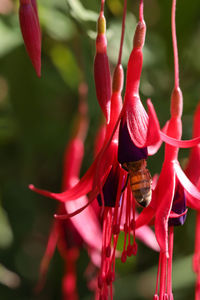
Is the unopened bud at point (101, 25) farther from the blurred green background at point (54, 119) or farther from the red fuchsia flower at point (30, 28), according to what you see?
the blurred green background at point (54, 119)

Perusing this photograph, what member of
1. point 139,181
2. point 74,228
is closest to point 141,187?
point 139,181

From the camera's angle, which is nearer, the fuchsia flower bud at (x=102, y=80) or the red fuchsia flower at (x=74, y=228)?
the fuchsia flower bud at (x=102, y=80)

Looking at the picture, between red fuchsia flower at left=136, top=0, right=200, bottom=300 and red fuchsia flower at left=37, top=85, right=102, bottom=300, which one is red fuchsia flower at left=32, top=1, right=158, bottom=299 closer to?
red fuchsia flower at left=136, top=0, right=200, bottom=300

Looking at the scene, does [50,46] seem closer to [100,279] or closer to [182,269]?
[182,269]

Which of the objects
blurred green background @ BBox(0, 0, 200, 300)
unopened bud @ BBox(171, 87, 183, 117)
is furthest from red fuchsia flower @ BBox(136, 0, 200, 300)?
blurred green background @ BBox(0, 0, 200, 300)

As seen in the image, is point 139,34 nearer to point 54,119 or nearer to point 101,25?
point 101,25

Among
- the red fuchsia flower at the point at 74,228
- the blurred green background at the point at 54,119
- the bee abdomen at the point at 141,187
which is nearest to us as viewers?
the bee abdomen at the point at 141,187

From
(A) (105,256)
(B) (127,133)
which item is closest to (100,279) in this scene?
(A) (105,256)

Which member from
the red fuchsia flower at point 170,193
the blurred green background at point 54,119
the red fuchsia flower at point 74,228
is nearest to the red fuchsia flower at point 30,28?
the red fuchsia flower at point 170,193
